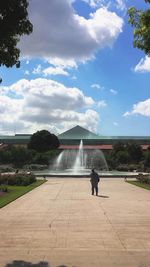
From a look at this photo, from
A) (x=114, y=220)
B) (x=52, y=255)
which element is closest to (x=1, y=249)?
(x=52, y=255)

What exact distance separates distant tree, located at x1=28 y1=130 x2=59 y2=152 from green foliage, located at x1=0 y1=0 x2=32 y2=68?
410 ft

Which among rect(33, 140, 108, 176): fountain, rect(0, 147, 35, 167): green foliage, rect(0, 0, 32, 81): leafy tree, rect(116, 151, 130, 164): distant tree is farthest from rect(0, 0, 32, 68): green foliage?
rect(0, 147, 35, 167): green foliage

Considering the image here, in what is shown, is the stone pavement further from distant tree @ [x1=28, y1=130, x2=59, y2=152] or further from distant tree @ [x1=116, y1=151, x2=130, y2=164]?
distant tree @ [x1=28, y1=130, x2=59, y2=152]

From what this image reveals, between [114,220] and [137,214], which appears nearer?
[114,220]

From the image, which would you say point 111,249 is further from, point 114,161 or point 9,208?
point 114,161

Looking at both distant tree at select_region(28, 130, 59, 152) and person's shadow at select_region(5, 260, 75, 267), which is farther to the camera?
distant tree at select_region(28, 130, 59, 152)

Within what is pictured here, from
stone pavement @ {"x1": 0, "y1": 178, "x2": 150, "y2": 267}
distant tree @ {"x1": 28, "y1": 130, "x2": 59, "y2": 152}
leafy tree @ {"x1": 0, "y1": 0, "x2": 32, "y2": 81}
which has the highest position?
distant tree @ {"x1": 28, "y1": 130, "x2": 59, "y2": 152}

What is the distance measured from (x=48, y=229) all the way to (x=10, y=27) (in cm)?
752

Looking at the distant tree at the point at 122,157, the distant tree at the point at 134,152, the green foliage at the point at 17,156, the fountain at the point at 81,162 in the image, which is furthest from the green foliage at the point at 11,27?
the distant tree at the point at 134,152

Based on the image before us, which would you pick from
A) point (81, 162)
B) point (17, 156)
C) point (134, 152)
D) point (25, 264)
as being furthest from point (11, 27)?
point (134, 152)

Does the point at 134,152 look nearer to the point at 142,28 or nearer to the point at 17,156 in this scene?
the point at 17,156

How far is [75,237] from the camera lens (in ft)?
43.8

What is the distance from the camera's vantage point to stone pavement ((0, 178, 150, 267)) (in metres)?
10.3

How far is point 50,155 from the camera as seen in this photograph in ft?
376
